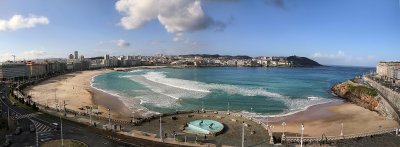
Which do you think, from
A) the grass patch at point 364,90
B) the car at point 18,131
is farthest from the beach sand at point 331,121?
the car at point 18,131

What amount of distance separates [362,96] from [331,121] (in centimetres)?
3174

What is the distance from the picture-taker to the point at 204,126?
37531 mm

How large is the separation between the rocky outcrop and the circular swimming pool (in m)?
44.6

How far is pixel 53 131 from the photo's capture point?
129 ft

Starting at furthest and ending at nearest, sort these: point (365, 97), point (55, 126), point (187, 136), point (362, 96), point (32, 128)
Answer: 1. point (362, 96)
2. point (365, 97)
3. point (55, 126)
4. point (32, 128)
5. point (187, 136)

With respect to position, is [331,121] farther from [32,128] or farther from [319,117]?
[32,128]

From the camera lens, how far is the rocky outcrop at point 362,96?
73125 mm

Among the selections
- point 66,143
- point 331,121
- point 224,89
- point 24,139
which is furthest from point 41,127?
point 224,89

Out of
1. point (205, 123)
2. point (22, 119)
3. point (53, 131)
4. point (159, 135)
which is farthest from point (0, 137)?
point (205, 123)

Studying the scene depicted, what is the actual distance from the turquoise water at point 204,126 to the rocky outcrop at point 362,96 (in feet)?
146

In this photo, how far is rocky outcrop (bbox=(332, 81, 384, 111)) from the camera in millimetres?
73125

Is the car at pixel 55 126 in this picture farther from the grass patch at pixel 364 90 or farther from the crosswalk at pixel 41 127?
the grass patch at pixel 364 90

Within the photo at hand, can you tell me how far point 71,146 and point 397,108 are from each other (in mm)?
57871

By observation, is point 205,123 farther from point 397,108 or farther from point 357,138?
point 397,108
